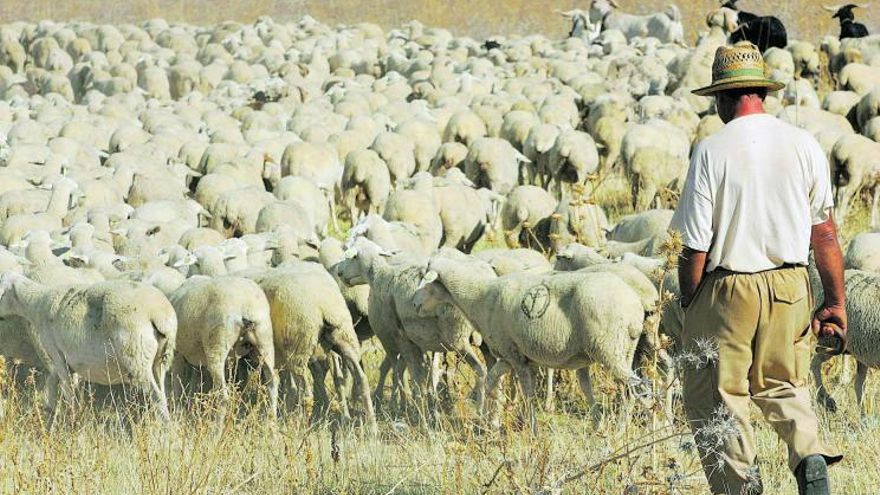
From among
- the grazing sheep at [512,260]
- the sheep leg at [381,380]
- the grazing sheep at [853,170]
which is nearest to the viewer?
the sheep leg at [381,380]

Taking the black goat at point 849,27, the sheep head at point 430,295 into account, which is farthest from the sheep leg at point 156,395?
the black goat at point 849,27

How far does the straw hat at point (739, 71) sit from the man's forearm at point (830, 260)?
55 cm

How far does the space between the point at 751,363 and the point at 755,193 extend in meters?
0.61

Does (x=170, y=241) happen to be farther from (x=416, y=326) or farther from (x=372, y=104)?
(x=372, y=104)

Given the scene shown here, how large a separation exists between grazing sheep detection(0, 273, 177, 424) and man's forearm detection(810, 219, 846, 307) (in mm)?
4217

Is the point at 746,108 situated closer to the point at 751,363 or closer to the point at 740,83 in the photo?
the point at 740,83

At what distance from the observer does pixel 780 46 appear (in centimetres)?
2644

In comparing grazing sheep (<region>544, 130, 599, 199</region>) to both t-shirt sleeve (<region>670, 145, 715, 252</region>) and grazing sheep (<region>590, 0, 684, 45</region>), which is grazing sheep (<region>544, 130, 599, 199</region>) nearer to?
t-shirt sleeve (<region>670, 145, 715, 252</region>)

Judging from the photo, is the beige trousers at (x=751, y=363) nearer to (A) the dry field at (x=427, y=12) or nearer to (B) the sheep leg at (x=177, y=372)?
(B) the sheep leg at (x=177, y=372)

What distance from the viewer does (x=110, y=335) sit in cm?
794

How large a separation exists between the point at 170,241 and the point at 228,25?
22.6m

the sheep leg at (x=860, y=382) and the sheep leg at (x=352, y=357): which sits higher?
the sheep leg at (x=860, y=382)

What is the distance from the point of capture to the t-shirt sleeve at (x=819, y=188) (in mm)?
4777

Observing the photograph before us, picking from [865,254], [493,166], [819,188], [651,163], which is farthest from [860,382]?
[493,166]
